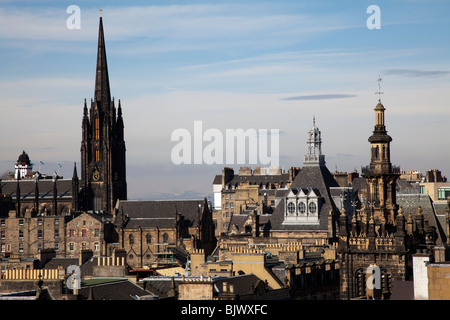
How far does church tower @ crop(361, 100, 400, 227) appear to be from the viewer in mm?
81312

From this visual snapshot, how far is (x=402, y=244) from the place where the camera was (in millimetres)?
71625

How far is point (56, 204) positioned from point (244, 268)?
130 m

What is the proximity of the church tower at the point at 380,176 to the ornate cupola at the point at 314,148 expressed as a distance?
96.2 ft

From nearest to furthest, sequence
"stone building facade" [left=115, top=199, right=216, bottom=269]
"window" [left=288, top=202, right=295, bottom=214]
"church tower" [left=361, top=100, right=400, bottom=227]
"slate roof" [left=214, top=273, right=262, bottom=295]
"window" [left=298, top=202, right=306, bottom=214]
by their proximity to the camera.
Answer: "slate roof" [left=214, top=273, right=262, bottom=295]
"church tower" [left=361, top=100, right=400, bottom=227]
"window" [left=298, top=202, right=306, bottom=214]
"window" [left=288, top=202, right=295, bottom=214]
"stone building facade" [left=115, top=199, right=216, bottom=269]

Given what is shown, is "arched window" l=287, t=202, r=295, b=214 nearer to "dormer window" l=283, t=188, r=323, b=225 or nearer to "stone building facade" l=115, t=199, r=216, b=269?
"dormer window" l=283, t=188, r=323, b=225

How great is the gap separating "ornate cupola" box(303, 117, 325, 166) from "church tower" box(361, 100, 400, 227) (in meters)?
29.3

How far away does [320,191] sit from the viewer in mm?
111938

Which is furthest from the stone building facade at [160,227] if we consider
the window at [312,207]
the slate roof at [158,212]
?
the window at [312,207]

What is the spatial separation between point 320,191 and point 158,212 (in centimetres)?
5795

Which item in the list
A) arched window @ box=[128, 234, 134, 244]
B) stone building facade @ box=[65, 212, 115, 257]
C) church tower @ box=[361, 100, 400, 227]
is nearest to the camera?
church tower @ box=[361, 100, 400, 227]

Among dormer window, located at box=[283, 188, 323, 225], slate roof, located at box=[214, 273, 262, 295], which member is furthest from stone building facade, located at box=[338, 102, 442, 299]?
dormer window, located at box=[283, 188, 323, 225]

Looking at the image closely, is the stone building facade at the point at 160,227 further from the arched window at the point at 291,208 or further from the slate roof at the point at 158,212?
the arched window at the point at 291,208

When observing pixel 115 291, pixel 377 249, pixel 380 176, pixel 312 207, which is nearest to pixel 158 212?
pixel 312 207
